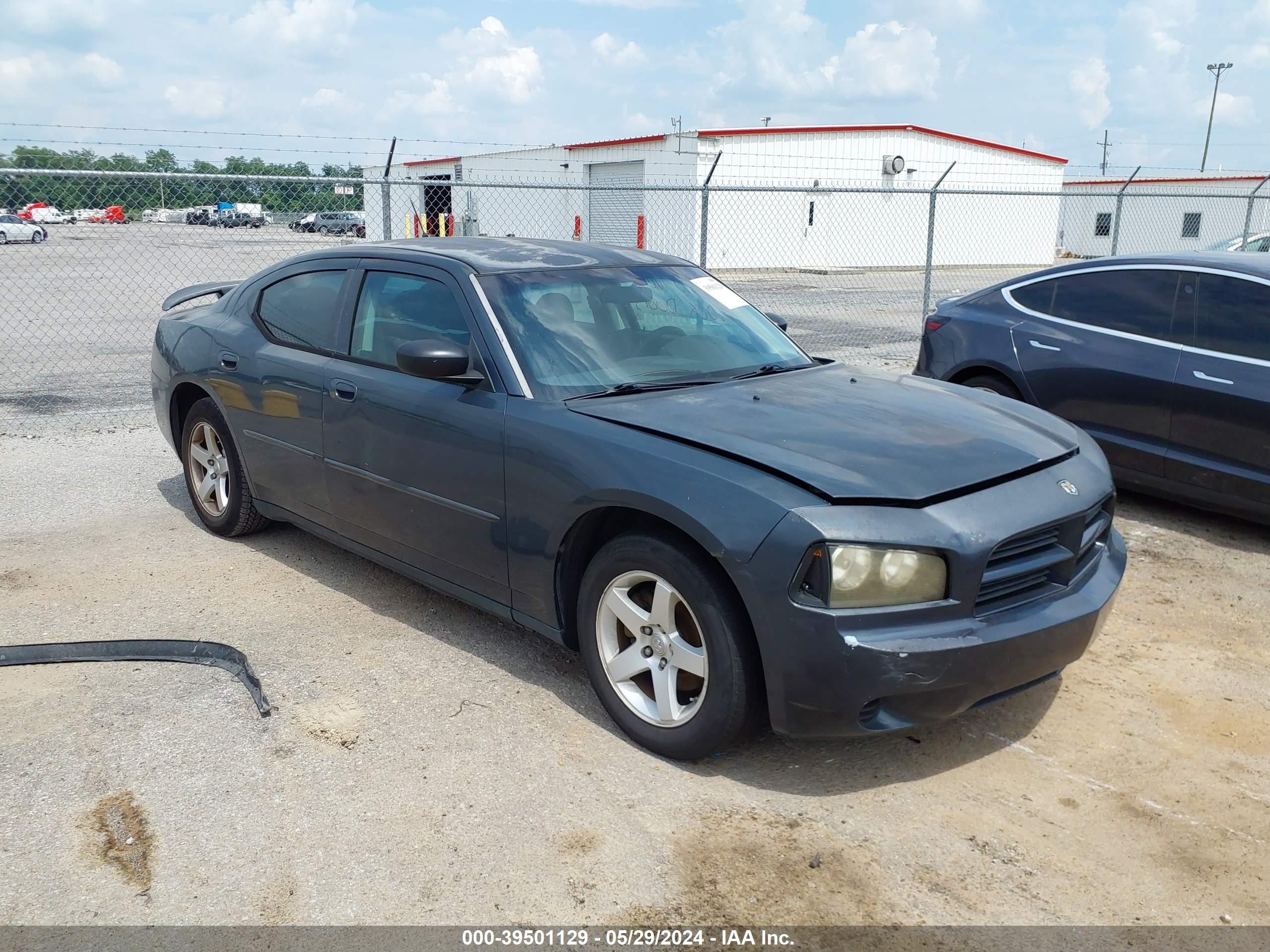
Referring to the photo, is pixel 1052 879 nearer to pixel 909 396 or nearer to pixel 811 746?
pixel 811 746

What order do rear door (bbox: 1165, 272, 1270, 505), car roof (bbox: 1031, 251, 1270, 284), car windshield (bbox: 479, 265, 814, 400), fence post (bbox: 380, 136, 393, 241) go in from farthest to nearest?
fence post (bbox: 380, 136, 393, 241), car roof (bbox: 1031, 251, 1270, 284), rear door (bbox: 1165, 272, 1270, 505), car windshield (bbox: 479, 265, 814, 400)

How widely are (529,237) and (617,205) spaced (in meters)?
24.2

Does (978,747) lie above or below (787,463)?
below

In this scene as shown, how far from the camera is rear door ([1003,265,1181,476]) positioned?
5879 mm

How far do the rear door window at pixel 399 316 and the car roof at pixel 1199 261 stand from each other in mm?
3986

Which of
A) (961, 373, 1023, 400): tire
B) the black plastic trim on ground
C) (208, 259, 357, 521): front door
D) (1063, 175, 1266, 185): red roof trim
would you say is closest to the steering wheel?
(208, 259, 357, 521): front door

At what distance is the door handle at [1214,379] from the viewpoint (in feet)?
18.2

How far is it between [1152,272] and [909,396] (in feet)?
9.91

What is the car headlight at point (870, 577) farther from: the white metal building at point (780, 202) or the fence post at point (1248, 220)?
the white metal building at point (780, 202)

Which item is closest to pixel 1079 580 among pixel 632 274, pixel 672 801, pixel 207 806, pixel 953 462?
pixel 953 462

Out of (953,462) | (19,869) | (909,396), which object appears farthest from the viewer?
(909,396)

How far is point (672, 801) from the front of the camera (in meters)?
3.19

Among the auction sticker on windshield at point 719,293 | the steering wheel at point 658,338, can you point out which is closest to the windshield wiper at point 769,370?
the steering wheel at point 658,338

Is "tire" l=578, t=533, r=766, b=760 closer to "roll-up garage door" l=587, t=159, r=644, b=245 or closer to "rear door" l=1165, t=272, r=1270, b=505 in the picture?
"rear door" l=1165, t=272, r=1270, b=505
